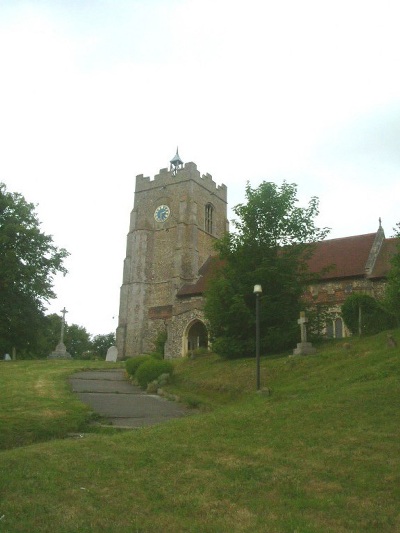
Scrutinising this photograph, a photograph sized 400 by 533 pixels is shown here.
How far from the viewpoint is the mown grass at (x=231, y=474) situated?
634cm

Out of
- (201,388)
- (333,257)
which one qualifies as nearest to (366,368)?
(201,388)

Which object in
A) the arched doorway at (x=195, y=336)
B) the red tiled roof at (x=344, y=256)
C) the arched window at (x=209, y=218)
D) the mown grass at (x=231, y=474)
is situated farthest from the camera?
the arched window at (x=209, y=218)

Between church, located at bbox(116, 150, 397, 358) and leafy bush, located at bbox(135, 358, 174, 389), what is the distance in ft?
54.5

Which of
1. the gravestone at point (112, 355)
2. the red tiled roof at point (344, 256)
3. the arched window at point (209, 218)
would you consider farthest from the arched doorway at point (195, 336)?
the arched window at point (209, 218)

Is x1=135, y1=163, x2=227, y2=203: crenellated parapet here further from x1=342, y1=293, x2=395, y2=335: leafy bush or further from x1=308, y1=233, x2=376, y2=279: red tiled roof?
x1=342, y1=293, x2=395, y2=335: leafy bush

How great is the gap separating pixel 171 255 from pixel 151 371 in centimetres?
2884

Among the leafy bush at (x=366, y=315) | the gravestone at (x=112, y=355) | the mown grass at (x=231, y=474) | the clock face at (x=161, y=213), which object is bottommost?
the mown grass at (x=231, y=474)


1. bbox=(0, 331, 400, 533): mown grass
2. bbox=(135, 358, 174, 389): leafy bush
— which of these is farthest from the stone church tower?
bbox=(0, 331, 400, 533): mown grass

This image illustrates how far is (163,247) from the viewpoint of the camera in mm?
51094

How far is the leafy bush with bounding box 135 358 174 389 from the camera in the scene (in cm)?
2147

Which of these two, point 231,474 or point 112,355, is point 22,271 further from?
point 231,474

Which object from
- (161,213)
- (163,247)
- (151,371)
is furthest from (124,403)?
(161,213)

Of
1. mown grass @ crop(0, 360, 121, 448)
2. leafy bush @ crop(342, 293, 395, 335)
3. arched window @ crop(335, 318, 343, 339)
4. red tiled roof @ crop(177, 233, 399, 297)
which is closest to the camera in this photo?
mown grass @ crop(0, 360, 121, 448)

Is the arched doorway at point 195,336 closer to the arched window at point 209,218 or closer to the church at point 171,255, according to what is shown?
the church at point 171,255
